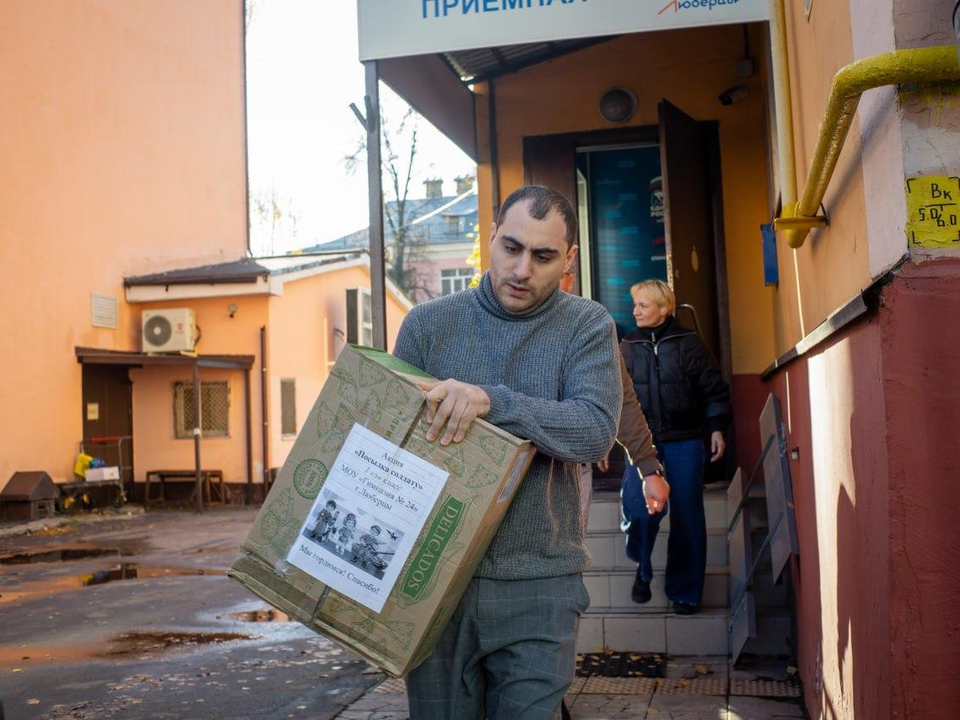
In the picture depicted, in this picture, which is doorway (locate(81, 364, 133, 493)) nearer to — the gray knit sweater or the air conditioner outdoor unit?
the air conditioner outdoor unit

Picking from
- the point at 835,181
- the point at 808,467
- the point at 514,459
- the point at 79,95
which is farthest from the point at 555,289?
→ the point at 79,95

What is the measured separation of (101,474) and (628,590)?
12413mm

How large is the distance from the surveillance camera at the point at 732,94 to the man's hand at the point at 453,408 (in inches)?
257

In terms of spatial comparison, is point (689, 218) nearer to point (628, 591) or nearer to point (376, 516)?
point (628, 591)

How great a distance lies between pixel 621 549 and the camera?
20.5 feet

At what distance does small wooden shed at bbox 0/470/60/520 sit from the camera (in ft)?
47.7

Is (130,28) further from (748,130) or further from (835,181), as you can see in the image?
(835,181)

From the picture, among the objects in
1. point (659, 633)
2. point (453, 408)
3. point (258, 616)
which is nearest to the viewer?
point (453, 408)

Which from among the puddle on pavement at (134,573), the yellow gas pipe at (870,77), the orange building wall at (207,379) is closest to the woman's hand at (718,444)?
the yellow gas pipe at (870,77)

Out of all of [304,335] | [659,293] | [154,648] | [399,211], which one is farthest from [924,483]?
[399,211]

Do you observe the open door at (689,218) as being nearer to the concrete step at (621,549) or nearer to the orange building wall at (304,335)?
the concrete step at (621,549)

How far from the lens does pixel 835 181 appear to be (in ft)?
9.98

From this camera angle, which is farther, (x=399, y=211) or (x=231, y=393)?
(x=399, y=211)

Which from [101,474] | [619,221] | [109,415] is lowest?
[101,474]
